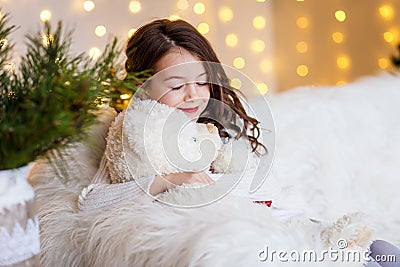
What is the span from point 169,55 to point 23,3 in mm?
1031

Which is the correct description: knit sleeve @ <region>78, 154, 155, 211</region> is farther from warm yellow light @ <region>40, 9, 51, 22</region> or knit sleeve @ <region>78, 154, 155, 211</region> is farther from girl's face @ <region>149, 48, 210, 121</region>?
warm yellow light @ <region>40, 9, 51, 22</region>

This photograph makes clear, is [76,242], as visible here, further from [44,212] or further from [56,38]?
[56,38]

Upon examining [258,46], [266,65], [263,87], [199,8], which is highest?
[199,8]

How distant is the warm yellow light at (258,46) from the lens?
3.30m

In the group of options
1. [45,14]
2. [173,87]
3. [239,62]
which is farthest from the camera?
[239,62]

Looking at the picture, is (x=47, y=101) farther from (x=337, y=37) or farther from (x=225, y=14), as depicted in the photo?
(x=337, y=37)

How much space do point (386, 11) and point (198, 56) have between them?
1980 millimetres

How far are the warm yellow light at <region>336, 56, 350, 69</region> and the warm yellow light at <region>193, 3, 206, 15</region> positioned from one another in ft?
2.63

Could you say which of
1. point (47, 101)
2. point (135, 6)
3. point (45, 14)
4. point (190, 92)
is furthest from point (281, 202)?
point (135, 6)

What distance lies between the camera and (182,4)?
2.85 meters

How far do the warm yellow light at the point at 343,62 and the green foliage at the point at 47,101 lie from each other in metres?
2.60

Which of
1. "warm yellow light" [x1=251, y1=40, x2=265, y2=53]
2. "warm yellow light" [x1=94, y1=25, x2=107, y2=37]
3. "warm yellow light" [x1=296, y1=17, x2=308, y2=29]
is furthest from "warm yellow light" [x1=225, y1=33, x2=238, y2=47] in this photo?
"warm yellow light" [x1=94, y1=25, x2=107, y2=37]

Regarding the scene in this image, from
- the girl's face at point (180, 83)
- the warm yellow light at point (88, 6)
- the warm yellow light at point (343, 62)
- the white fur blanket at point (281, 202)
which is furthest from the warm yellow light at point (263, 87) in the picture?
the girl's face at point (180, 83)

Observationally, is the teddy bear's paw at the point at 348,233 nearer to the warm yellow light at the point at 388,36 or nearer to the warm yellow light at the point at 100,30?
the warm yellow light at the point at 100,30
